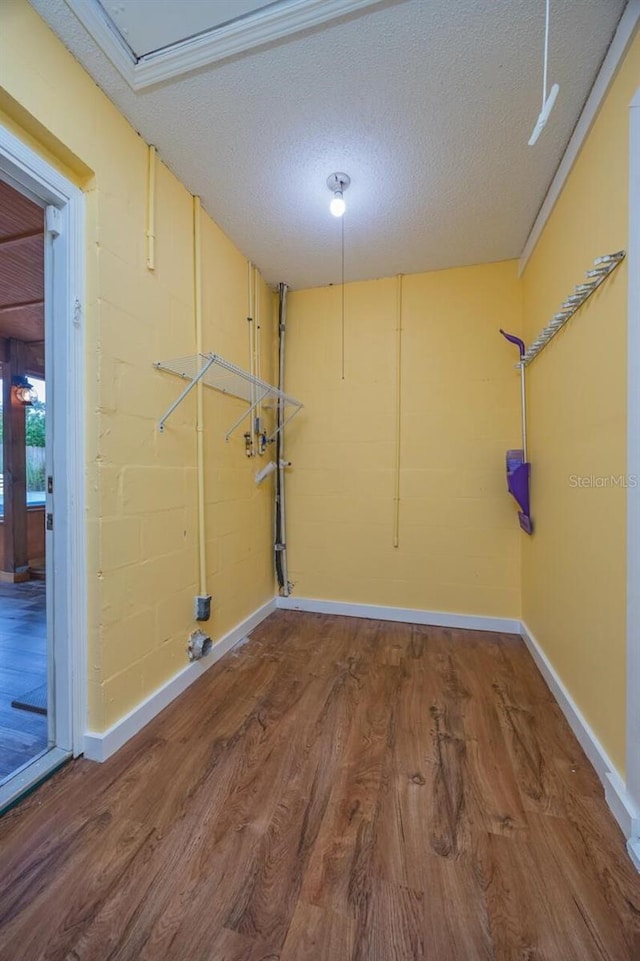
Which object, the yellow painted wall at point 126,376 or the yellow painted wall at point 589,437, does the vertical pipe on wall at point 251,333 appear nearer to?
the yellow painted wall at point 126,376

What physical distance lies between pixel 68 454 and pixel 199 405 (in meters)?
0.77

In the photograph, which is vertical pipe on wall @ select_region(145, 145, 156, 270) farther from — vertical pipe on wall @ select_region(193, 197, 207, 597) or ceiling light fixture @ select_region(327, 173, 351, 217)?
ceiling light fixture @ select_region(327, 173, 351, 217)

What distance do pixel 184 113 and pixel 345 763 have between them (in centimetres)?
271

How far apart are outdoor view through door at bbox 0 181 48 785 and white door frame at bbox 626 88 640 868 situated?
2.05m

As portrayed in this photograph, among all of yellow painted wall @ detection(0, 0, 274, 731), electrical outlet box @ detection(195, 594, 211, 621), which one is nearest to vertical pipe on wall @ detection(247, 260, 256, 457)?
yellow painted wall @ detection(0, 0, 274, 731)

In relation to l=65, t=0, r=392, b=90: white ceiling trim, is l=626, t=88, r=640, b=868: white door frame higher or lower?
lower

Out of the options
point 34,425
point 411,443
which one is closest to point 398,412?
point 411,443

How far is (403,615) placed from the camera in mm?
2844

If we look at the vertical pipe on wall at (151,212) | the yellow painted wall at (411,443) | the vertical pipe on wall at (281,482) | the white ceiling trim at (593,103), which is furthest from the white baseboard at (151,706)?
the white ceiling trim at (593,103)

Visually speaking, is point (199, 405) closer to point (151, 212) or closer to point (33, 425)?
point (151, 212)

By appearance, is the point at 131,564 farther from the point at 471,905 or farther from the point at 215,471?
the point at 471,905

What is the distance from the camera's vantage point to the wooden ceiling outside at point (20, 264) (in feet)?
6.38

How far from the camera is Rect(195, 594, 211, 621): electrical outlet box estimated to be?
2.01 m

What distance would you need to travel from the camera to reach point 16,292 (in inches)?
115
